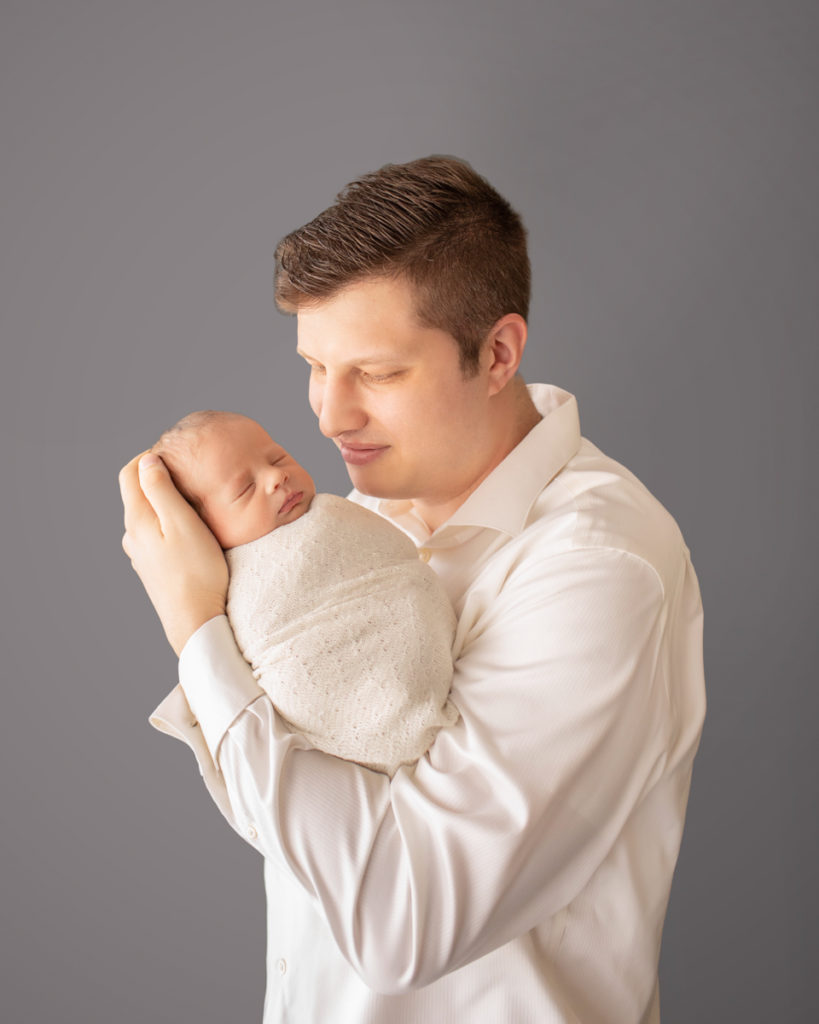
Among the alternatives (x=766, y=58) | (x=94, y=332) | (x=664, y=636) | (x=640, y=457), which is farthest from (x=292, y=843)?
(x=766, y=58)

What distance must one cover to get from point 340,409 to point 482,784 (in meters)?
0.59

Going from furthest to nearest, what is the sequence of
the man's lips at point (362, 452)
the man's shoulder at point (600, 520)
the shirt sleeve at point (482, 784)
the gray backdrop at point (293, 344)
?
the gray backdrop at point (293, 344), the man's lips at point (362, 452), the man's shoulder at point (600, 520), the shirt sleeve at point (482, 784)

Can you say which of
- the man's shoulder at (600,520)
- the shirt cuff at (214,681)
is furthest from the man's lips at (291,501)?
the man's shoulder at (600,520)

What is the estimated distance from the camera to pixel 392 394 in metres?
1.41

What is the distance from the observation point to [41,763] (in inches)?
91.8

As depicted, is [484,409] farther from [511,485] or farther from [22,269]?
[22,269]

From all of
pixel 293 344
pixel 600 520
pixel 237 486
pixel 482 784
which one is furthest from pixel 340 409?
pixel 293 344

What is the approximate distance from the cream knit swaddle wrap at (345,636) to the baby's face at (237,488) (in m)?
0.03

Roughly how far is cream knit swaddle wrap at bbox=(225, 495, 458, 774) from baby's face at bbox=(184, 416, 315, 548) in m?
0.03

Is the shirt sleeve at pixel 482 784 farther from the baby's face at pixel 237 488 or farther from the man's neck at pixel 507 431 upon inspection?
the man's neck at pixel 507 431

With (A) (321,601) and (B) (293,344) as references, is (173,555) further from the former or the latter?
(B) (293,344)

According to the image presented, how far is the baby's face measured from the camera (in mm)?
1376

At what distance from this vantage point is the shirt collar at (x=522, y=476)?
144 centimetres

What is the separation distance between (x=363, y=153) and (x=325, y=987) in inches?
65.1
